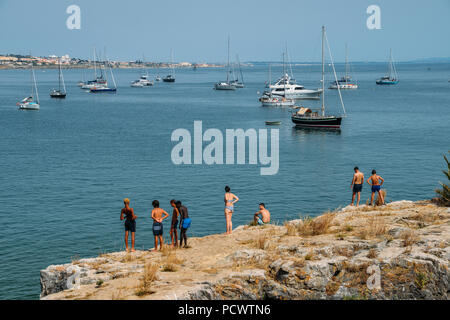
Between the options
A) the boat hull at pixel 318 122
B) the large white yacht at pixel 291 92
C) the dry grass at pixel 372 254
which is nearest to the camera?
the dry grass at pixel 372 254

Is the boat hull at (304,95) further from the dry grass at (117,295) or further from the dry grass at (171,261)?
A: the dry grass at (117,295)

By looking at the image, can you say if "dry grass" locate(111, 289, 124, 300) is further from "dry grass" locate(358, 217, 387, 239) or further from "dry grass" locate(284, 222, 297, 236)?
"dry grass" locate(358, 217, 387, 239)

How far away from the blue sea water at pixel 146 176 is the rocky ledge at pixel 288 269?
24.0ft

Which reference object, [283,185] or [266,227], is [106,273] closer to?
[266,227]

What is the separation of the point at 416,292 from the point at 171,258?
6201 millimetres

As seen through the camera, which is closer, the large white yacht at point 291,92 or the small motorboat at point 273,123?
the small motorboat at point 273,123

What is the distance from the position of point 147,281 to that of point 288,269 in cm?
332

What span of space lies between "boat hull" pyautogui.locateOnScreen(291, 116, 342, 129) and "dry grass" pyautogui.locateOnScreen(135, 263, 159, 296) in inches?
2117

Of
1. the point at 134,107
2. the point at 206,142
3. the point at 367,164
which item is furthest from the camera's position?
the point at 134,107

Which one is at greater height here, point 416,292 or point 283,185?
point 416,292

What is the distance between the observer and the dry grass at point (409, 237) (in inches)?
548

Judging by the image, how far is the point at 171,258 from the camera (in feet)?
47.3

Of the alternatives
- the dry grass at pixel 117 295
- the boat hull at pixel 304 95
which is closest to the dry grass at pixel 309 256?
the dry grass at pixel 117 295
